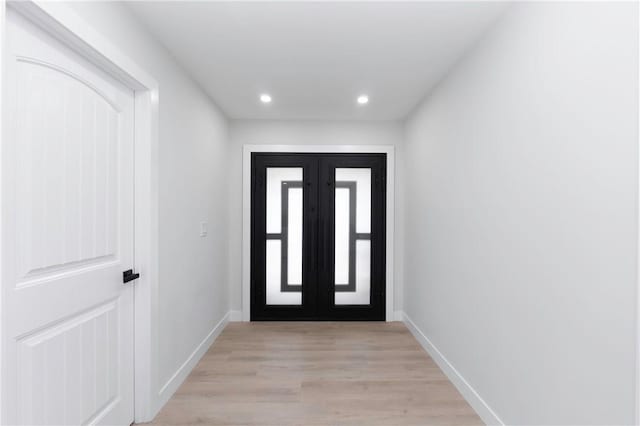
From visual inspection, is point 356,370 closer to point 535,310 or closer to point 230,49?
point 535,310

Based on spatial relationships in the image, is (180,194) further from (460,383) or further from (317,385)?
(460,383)

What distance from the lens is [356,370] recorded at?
2.87m

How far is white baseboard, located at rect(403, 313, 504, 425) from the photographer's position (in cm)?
209

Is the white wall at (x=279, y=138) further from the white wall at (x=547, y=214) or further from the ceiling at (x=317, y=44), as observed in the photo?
the white wall at (x=547, y=214)

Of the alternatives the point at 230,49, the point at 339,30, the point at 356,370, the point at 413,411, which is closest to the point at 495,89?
the point at 339,30

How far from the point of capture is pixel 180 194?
264cm

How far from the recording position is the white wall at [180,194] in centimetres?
203

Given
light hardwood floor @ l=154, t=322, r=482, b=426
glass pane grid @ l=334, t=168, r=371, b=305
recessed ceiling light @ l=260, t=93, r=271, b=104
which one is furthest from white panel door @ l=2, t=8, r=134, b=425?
glass pane grid @ l=334, t=168, r=371, b=305

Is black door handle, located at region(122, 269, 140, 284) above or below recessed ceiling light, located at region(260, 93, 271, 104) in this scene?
below

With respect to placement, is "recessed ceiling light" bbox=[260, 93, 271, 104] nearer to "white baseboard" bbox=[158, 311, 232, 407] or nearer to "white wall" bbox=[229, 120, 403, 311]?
"white wall" bbox=[229, 120, 403, 311]

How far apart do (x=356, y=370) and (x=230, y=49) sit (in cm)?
267

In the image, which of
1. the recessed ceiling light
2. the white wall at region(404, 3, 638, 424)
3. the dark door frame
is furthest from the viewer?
the dark door frame

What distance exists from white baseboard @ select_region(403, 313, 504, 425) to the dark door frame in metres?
0.71

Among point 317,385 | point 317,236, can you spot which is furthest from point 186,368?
point 317,236
